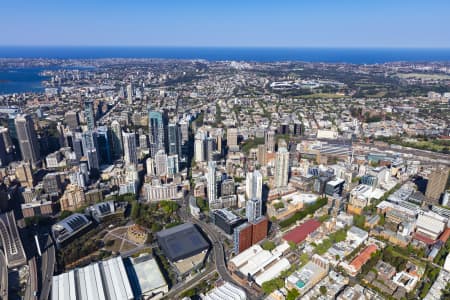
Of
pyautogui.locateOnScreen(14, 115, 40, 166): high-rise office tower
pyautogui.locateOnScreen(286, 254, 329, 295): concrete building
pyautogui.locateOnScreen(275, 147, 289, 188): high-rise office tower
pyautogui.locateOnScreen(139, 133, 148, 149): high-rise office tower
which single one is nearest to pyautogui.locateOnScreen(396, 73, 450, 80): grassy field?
pyautogui.locateOnScreen(275, 147, 289, 188): high-rise office tower

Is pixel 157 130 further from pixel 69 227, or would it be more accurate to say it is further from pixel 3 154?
pixel 3 154

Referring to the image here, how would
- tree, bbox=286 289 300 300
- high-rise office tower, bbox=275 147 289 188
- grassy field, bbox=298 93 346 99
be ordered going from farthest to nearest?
grassy field, bbox=298 93 346 99, high-rise office tower, bbox=275 147 289 188, tree, bbox=286 289 300 300

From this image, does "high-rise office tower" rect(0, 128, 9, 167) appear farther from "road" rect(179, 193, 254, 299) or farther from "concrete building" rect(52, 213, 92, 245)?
"road" rect(179, 193, 254, 299)

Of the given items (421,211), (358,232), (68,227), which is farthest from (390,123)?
(68,227)

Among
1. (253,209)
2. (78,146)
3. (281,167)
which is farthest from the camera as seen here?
(78,146)

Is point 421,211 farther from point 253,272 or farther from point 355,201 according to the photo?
point 253,272

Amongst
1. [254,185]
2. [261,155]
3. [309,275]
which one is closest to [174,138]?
[261,155]
